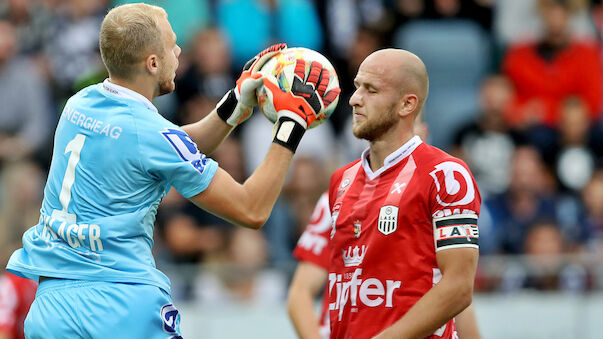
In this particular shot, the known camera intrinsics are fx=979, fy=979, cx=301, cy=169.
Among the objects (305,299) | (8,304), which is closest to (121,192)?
(305,299)

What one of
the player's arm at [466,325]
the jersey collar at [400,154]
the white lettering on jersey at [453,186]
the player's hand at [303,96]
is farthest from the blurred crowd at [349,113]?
the white lettering on jersey at [453,186]

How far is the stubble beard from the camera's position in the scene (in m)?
5.17

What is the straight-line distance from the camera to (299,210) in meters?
10.0

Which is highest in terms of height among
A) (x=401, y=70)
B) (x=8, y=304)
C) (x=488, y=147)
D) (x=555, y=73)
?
(x=555, y=73)

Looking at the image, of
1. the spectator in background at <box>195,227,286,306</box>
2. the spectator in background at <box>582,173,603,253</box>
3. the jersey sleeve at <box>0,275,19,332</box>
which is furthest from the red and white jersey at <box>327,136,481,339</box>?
the spectator in background at <box>582,173,603,253</box>

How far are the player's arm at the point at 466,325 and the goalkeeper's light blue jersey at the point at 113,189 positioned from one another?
1816 mm

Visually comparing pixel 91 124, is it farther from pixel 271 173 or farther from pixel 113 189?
pixel 271 173

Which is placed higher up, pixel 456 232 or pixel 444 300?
pixel 456 232

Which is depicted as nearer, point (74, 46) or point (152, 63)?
point (152, 63)

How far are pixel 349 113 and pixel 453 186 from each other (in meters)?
6.96

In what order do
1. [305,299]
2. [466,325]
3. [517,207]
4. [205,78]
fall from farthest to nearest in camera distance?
[205,78] → [517,207] → [305,299] → [466,325]

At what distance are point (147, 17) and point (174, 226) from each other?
17.3 feet

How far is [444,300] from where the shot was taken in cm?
471

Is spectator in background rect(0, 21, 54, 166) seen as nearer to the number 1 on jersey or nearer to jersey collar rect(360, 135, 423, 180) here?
Result: the number 1 on jersey
